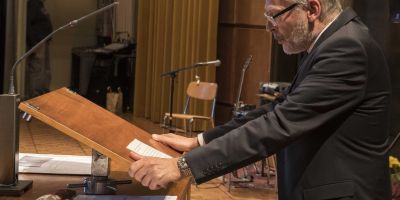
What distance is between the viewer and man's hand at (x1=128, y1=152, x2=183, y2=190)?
1763 mm

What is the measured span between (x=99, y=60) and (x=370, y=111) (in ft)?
29.5

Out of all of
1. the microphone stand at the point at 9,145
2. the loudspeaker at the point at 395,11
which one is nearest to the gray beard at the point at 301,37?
the microphone stand at the point at 9,145

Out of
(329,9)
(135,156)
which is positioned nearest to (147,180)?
(135,156)

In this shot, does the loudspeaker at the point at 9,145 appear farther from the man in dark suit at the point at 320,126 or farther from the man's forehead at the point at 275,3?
the man's forehead at the point at 275,3

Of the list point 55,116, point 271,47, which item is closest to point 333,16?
point 55,116

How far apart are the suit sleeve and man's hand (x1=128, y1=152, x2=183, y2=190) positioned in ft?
0.15

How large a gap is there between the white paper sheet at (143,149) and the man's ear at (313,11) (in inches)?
24.0

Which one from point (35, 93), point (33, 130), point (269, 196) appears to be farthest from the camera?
point (35, 93)

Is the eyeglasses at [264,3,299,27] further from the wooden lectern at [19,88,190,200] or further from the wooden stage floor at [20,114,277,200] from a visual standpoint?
the wooden stage floor at [20,114,277,200]

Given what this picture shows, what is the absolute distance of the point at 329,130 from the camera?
1825 mm

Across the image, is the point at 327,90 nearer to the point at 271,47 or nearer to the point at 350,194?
the point at 350,194

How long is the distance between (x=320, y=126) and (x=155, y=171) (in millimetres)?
432

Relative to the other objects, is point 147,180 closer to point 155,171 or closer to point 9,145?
point 155,171

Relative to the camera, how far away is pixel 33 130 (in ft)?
28.0
